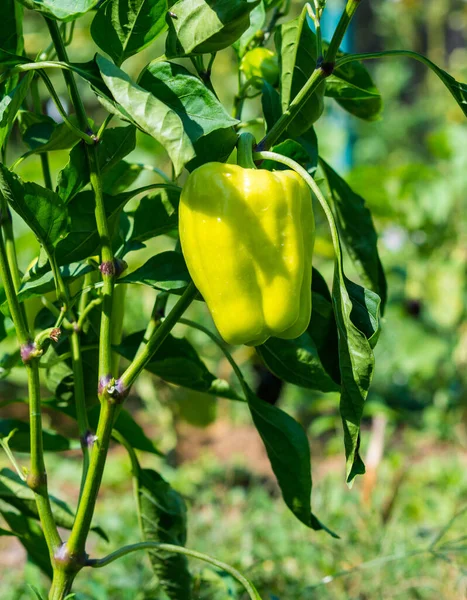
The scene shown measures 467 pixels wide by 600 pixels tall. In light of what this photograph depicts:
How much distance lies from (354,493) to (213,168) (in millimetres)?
1431

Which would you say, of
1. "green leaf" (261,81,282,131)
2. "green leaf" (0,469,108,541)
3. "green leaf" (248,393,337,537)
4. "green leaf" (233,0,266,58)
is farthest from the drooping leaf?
"green leaf" (0,469,108,541)

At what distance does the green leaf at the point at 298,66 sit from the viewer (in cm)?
59

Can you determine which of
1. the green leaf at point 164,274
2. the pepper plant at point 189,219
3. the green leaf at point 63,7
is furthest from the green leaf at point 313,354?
the green leaf at point 63,7

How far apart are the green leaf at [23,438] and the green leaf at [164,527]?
0.10 m

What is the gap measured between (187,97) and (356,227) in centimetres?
28

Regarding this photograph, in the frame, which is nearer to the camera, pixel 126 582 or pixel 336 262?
pixel 336 262

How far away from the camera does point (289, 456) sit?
0.70 m

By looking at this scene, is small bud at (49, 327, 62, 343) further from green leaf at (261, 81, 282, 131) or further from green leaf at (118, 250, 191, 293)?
green leaf at (261, 81, 282, 131)

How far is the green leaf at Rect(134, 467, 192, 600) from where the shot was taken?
78cm

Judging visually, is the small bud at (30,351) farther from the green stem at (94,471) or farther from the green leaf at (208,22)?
the green leaf at (208,22)

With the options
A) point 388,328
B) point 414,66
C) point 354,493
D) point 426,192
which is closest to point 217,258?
point 354,493

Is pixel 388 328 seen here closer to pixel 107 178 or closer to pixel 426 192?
pixel 426 192

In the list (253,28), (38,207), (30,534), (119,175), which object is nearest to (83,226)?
(38,207)

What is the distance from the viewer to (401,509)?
186cm
